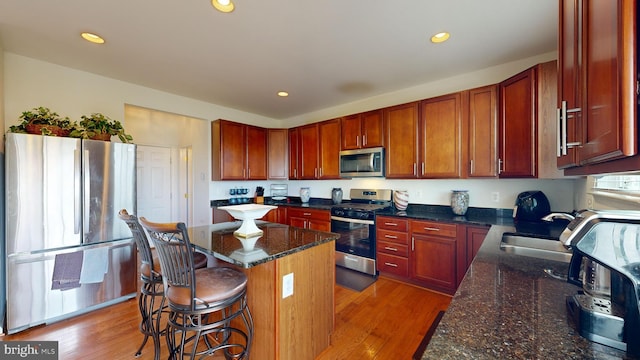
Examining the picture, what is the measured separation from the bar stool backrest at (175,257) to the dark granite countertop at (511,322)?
46.0 inches

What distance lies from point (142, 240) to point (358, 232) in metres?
2.40

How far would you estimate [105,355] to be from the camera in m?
1.83

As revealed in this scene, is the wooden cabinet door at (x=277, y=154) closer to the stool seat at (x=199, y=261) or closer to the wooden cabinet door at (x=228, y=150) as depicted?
the wooden cabinet door at (x=228, y=150)

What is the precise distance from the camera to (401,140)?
3.20 meters

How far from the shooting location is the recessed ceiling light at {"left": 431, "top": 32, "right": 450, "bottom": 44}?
7.01 feet

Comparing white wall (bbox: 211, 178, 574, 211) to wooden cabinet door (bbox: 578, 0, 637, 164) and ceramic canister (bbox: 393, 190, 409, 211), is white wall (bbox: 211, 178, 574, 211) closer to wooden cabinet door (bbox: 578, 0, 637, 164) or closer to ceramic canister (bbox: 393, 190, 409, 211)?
ceramic canister (bbox: 393, 190, 409, 211)

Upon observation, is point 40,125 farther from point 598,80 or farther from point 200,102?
point 598,80

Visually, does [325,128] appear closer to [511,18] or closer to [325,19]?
[325,19]

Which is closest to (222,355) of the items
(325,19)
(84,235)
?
(84,235)

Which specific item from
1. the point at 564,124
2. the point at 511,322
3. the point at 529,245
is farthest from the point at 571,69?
the point at 529,245

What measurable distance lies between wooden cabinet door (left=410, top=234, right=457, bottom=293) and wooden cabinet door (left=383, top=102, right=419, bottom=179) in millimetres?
826

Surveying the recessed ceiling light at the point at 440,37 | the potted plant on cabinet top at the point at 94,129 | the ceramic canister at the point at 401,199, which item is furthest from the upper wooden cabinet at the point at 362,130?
the potted plant on cabinet top at the point at 94,129

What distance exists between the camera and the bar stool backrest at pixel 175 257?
1.25 m

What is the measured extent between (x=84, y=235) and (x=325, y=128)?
3.24 meters
